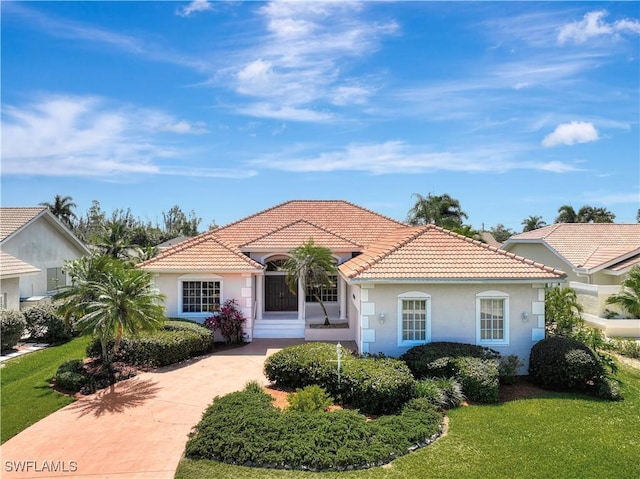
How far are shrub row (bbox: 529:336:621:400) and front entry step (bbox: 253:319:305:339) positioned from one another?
10.1 metres

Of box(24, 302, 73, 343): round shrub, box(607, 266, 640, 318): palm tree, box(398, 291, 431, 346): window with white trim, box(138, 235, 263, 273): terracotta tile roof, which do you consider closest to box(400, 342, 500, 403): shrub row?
box(398, 291, 431, 346): window with white trim

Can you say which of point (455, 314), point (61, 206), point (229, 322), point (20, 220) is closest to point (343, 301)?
point (229, 322)

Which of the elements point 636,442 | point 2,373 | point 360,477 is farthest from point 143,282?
point 636,442

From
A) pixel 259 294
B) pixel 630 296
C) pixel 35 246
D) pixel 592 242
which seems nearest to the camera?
pixel 630 296

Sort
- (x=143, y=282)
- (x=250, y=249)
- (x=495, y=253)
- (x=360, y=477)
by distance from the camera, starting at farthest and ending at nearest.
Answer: (x=250, y=249) < (x=495, y=253) < (x=143, y=282) < (x=360, y=477)

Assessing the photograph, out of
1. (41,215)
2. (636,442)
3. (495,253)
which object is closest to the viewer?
(636,442)

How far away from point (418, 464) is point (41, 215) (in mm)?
26670

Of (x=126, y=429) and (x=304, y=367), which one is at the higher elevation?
(x=304, y=367)

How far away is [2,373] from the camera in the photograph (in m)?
15.1

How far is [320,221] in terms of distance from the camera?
85.9 ft

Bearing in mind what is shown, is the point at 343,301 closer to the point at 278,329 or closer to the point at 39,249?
the point at 278,329

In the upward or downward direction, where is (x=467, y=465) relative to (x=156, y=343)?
downward

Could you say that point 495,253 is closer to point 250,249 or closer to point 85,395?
point 250,249

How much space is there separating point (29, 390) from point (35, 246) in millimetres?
16179
